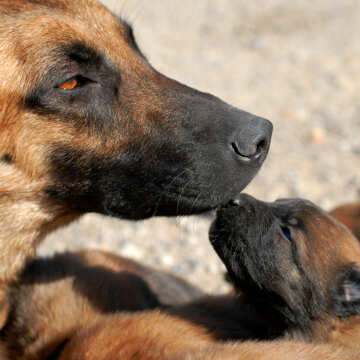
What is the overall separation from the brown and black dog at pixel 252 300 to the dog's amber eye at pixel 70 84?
1.26 m

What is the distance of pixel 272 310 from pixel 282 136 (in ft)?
15.4

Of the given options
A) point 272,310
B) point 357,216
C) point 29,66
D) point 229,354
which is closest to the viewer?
point 229,354

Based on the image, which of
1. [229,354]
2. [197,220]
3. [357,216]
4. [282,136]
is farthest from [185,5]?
[229,354]

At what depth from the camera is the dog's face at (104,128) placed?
12.3ft

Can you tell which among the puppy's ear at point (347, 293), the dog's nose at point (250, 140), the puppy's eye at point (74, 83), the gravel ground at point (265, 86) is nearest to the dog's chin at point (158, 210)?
the dog's nose at point (250, 140)

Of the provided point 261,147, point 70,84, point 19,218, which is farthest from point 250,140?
point 19,218

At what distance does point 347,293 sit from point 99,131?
1803mm

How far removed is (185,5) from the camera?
14125 mm

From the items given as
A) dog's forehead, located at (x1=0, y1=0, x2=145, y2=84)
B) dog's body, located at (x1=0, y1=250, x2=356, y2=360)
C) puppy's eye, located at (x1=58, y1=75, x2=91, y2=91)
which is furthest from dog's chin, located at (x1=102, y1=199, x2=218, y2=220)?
dog's forehead, located at (x1=0, y1=0, x2=145, y2=84)

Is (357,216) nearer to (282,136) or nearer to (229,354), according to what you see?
(229,354)

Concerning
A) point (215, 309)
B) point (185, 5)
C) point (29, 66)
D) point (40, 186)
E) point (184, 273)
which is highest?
point (185, 5)

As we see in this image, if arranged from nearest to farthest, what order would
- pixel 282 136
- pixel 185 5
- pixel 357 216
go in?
pixel 357 216 → pixel 282 136 → pixel 185 5

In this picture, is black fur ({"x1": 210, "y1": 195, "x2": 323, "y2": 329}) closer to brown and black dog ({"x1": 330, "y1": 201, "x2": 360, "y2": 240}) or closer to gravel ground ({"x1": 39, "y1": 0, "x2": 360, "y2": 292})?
gravel ground ({"x1": 39, "y1": 0, "x2": 360, "y2": 292})

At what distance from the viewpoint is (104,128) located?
3.85m
